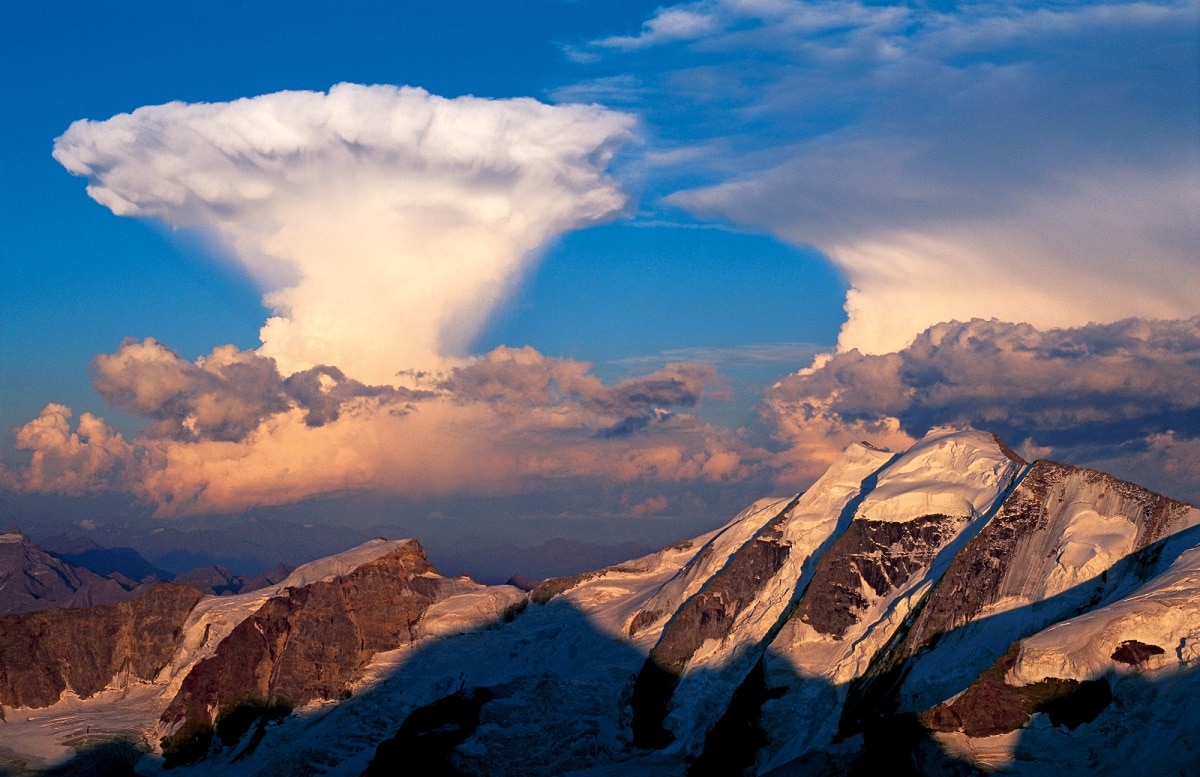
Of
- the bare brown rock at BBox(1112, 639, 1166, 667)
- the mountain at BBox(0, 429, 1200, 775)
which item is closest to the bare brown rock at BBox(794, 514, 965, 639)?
the mountain at BBox(0, 429, 1200, 775)

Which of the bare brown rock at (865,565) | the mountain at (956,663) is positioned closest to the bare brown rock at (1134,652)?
the mountain at (956,663)

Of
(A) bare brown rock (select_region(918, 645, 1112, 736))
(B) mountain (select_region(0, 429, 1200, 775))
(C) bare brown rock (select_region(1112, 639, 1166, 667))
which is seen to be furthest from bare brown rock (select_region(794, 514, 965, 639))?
(C) bare brown rock (select_region(1112, 639, 1166, 667))

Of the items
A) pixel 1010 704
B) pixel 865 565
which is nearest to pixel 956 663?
pixel 1010 704

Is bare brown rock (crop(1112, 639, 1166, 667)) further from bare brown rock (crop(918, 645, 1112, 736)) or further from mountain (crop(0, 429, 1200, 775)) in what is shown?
bare brown rock (crop(918, 645, 1112, 736))

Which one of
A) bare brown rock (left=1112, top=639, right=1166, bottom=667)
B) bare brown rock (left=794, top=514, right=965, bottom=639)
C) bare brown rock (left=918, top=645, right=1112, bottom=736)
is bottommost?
bare brown rock (left=918, top=645, right=1112, bottom=736)

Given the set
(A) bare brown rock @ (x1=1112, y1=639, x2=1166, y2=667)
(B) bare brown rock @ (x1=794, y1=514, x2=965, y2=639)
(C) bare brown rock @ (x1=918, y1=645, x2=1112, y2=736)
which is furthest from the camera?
(B) bare brown rock @ (x1=794, y1=514, x2=965, y2=639)

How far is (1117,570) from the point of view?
160 metres

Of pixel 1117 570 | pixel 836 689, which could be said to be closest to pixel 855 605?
pixel 836 689

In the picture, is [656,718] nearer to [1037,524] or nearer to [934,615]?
[934,615]

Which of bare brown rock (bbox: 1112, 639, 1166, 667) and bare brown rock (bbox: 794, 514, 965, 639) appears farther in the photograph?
bare brown rock (bbox: 794, 514, 965, 639)

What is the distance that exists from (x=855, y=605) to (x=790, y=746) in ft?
87.5

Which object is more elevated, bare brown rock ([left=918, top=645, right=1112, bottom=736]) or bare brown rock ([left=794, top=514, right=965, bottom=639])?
bare brown rock ([left=794, top=514, right=965, bottom=639])

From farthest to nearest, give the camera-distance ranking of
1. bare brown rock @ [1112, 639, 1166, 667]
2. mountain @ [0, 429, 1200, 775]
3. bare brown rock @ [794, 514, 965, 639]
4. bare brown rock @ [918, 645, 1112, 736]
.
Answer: bare brown rock @ [794, 514, 965, 639]
bare brown rock @ [918, 645, 1112, 736]
mountain @ [0, 429, 1200, 775]
bare brown rock @ [1112, 639, 1166, 667]

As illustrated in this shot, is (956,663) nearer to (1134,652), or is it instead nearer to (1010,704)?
(1010,704)
